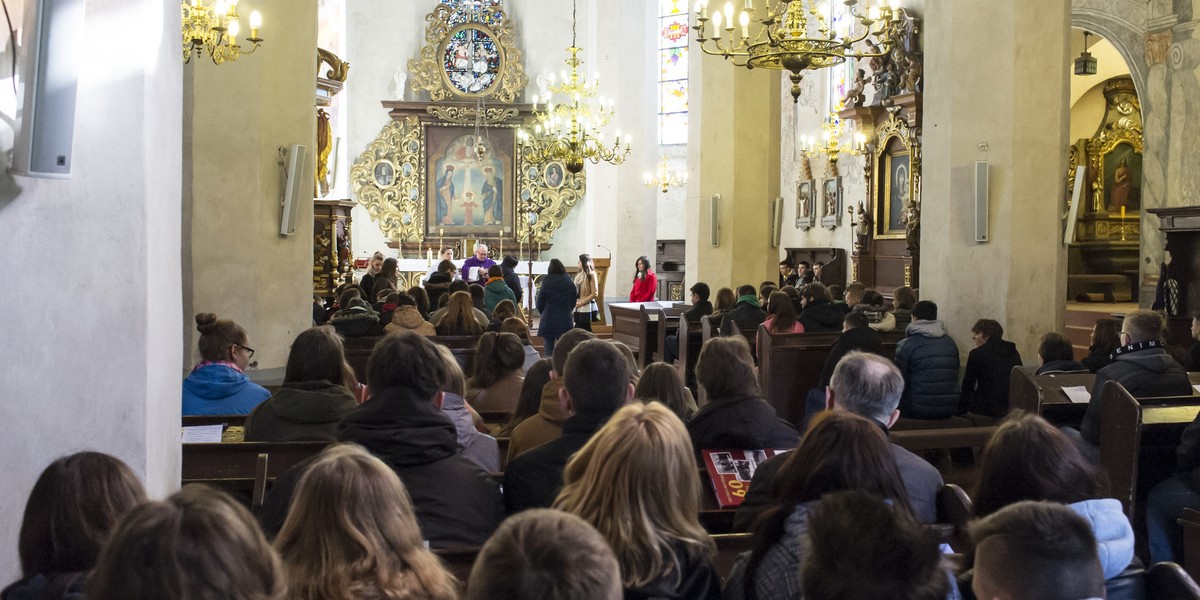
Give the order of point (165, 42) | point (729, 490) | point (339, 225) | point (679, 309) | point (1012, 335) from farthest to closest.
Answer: point (679, 309), point (339, 225), point (1012, 335), point (729, 490), point (165, 42)

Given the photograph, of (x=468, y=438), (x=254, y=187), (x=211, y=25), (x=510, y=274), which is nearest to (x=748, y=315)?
(x=510, y=274)

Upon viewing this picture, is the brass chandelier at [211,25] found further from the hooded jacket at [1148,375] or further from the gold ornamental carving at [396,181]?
the gold ornamental carving at [396,181]

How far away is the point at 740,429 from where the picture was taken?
4.30 meters

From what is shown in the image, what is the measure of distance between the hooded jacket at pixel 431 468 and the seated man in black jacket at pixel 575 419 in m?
0.09

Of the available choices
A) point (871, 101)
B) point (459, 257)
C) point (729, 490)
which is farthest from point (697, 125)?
point (729, 490)

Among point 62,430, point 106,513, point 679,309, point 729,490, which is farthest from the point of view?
point 679,309

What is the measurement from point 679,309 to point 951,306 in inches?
156

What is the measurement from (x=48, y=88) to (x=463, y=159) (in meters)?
21.2

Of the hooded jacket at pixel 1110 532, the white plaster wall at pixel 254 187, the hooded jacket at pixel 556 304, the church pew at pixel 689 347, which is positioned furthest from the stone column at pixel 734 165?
the hooded jacket at pixel 1110 532

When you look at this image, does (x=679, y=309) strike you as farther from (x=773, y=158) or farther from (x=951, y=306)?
(x=951, y=306)

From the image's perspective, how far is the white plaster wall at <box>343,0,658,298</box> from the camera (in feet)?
72.5

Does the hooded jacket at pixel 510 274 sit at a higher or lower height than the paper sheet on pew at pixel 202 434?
higher

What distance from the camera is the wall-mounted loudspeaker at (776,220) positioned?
1439 centimetres

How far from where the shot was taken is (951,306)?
962 centimetres
